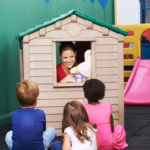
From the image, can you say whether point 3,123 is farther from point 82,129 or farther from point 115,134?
point 82,129

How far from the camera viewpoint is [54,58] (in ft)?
11.8

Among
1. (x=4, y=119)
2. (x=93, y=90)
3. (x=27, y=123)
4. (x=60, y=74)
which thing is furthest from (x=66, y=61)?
(x=27, y=123)

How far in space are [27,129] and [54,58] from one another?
3.94ft

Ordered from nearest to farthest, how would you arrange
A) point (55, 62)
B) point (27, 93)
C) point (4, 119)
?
point (27, 93), point (55, 62), point (4, 119)

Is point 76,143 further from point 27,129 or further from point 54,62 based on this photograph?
point 54,62

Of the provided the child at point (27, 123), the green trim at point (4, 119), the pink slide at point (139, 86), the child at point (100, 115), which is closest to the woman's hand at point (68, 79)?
the child at point (100, 115)

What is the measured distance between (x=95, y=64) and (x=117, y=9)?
A: 5.21 meters

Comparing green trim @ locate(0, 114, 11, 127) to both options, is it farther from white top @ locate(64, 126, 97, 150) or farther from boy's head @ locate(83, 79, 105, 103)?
white top @ locate(64, 126, 97, 150)

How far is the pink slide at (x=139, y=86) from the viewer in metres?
5.83

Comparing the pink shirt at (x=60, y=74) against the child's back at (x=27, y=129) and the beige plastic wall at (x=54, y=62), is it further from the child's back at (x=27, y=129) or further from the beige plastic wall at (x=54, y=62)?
the child's back at (x=27, y=129)

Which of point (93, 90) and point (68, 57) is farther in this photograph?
point (68, 57)

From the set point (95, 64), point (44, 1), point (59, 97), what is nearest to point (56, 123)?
point (59, 97)

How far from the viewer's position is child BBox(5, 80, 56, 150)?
2531 millimetres

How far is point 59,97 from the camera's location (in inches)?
142
